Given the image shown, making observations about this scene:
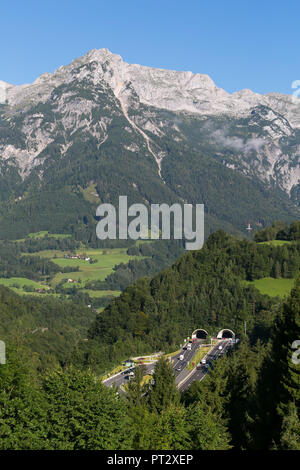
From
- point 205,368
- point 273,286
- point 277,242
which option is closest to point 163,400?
point 205,368

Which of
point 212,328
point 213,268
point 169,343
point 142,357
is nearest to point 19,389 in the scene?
point 142,357

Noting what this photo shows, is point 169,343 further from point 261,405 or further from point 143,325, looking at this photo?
point 261,405

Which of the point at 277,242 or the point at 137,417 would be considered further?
the point at 277,242

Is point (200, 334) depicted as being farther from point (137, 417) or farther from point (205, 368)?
point (137, 417)

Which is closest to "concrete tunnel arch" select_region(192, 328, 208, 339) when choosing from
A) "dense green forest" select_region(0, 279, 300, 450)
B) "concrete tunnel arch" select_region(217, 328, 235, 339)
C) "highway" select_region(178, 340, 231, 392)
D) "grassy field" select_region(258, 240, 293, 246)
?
"concrete tunnel arch" select_region(217, 328, 235, 339)

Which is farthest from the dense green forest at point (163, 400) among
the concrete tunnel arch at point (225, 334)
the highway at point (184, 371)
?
the highway at point (184, 371)

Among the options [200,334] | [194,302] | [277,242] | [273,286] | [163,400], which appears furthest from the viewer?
[277,242]

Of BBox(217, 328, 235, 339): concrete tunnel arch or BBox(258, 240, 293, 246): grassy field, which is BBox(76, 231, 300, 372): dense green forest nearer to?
BBox(217, 328, 235, 339): concrete tunnel arch
